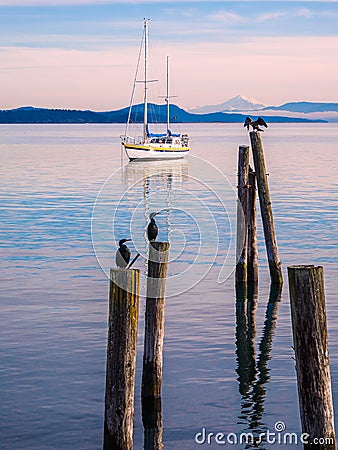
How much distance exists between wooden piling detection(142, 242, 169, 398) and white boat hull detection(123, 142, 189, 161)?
68.4 meters

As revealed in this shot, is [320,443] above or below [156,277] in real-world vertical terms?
below

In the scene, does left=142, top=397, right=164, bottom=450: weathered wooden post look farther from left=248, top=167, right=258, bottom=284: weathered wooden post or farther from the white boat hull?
the white boat hull

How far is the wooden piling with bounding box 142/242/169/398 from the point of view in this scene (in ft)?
36.2

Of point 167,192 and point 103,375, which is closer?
point 103,375

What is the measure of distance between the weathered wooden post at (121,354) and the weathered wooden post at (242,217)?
8.46 metres

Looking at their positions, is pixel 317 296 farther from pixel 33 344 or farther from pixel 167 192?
pixel 167 192

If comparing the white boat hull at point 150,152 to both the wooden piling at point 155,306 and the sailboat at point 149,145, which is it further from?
the wooden piling at point 155,306

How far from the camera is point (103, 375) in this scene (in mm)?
13195

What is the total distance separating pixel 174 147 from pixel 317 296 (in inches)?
2891

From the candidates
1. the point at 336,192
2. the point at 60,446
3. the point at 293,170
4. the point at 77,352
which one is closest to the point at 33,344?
the point at 77,352

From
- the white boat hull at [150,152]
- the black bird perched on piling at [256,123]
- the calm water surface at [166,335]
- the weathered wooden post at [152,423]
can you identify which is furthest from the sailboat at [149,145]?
the weathered wooden post at [152,423]

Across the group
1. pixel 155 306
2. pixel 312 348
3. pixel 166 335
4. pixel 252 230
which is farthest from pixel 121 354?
pixel 252 230

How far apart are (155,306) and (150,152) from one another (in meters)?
69.3

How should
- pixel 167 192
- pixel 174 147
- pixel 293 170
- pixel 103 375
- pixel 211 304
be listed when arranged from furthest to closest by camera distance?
pixel 174 147
pixel 293 170
pixel 167 192
pixel 211 304
pixel 103 375
